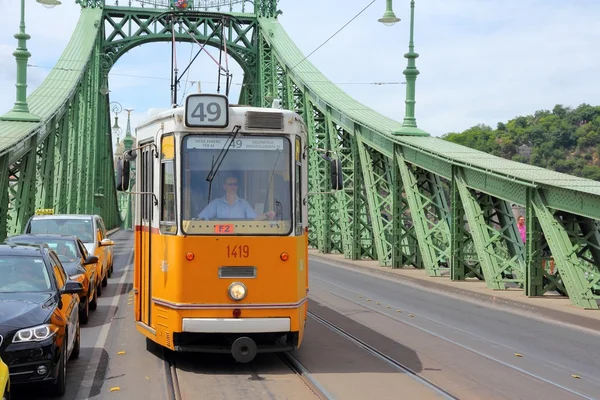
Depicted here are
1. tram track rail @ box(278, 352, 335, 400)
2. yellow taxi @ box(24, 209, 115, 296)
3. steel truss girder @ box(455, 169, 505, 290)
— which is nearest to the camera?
tram track rail @ box(278, 352, 335, 400)

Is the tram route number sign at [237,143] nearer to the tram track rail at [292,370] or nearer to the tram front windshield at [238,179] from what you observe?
the tram front windshield at [238,179]

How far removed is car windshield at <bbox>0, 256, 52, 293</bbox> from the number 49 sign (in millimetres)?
2253

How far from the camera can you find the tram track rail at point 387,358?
27.2 feet

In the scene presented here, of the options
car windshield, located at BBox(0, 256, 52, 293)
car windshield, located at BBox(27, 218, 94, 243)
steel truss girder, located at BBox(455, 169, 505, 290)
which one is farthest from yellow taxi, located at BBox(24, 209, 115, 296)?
car windshield, located at BBox(0, 256, 52, 293)

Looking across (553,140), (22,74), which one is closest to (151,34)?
(22,74)

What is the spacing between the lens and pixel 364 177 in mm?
27062

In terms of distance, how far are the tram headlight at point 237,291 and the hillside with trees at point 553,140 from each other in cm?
7584

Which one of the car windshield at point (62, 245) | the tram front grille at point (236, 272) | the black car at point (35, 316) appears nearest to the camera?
the black car at point (35, 316)

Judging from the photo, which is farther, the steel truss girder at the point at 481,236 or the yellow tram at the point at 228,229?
the steel truss girder at the point at 481,236

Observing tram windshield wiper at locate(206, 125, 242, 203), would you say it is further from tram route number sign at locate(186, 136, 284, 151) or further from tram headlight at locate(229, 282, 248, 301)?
tram headlight at locate(229, 282, 248, 301)

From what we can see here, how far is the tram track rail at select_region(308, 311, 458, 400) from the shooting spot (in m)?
8.29

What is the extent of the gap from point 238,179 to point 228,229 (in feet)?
1.88

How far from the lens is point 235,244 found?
9258 millimetres

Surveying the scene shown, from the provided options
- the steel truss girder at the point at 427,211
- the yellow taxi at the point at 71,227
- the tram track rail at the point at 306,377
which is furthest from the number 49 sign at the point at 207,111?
the steel truss girder at the point at 427,211
